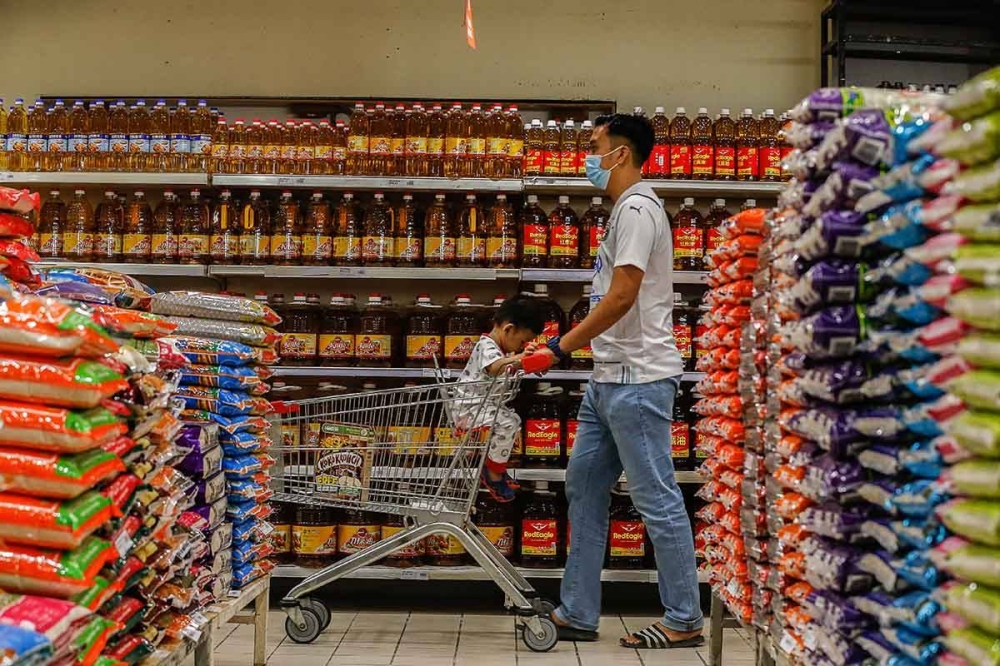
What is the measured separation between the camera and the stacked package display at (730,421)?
2814 millimetres

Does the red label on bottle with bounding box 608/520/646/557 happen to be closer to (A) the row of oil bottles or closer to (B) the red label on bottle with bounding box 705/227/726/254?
(B) the red label on bottle with bounding box 705/227/726/254

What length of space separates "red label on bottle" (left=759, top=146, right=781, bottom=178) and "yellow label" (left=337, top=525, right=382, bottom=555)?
7.97 feet

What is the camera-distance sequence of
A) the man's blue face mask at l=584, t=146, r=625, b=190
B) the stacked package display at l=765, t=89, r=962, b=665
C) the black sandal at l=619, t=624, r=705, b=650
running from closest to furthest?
the stacked package display at l=765, t=89, r=962, b=665 → the black sandal at l=619, t=624, r=705, b=650 → the man's blue face mask at l=584, t=146, r=625, b=190

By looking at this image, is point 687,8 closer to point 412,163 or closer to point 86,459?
point 412,163

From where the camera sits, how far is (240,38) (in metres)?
5.37

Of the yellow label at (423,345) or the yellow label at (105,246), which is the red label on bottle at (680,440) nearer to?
the yellow label at (423,345)

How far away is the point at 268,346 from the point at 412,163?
1677 mm

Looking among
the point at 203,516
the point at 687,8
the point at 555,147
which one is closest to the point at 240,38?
the point at 555,147

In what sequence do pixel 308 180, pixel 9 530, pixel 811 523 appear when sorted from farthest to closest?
pixel 308 180
pixel 811 523
pixel 9 530

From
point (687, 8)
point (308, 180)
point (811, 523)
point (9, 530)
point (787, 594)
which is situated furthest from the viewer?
point (687, 8)

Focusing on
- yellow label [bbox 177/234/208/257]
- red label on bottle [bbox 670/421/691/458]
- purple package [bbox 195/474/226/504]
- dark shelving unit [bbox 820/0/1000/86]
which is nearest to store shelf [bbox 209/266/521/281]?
yellow label [bbox 177/234/208/257]

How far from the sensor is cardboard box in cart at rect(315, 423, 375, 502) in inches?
151

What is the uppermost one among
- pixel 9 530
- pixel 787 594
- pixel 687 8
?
pixel 687 8

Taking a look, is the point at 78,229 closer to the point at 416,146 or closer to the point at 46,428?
the point at 416,146
